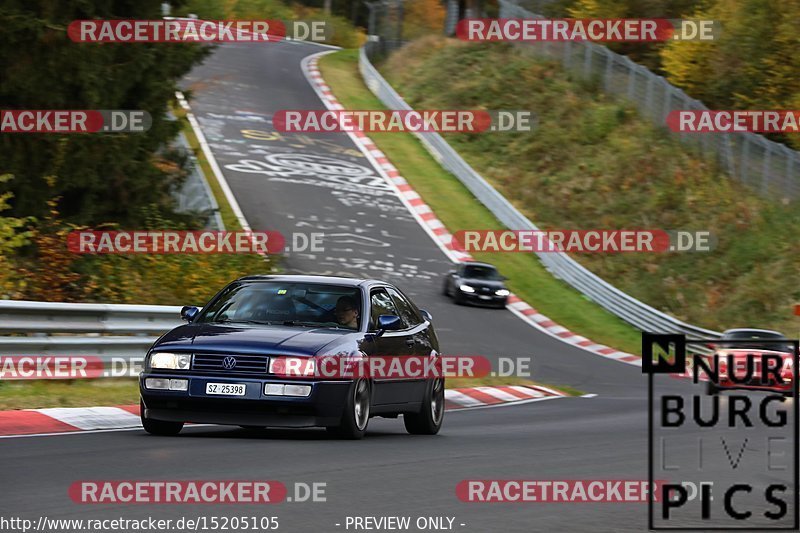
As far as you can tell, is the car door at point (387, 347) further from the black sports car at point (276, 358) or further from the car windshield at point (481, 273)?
the car windshield at point (481, 273)

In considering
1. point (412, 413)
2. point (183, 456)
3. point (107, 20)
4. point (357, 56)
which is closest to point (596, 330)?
point (107, 20)

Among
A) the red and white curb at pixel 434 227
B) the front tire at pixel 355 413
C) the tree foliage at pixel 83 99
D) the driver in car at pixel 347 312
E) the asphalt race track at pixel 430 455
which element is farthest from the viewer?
the red and white curb at pixel 434 227

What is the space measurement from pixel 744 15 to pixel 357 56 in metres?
23.7

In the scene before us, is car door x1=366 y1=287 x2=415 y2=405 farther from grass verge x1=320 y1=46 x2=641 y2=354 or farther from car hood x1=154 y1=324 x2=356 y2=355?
grass verge x1=320 y1=46 x2=641 y2=354

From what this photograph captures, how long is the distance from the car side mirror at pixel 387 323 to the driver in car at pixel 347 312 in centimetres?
23

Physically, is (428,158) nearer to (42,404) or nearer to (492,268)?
(492,268)

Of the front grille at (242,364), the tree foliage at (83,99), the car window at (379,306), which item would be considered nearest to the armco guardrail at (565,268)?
the tree foliage at (83,99)

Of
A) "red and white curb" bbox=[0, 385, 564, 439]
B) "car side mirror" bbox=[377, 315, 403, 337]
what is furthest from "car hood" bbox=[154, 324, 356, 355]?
"red and white curb" bbox=[0, 385, 564, 439]

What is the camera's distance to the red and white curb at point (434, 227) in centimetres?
3068

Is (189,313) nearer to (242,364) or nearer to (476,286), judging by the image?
(242,364)

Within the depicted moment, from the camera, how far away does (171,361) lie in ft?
37.3

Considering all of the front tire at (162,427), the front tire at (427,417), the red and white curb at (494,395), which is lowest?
the red and white curb at (494,395)

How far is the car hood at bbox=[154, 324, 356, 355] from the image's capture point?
11305mm

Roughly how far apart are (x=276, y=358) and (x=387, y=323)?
1409mm
